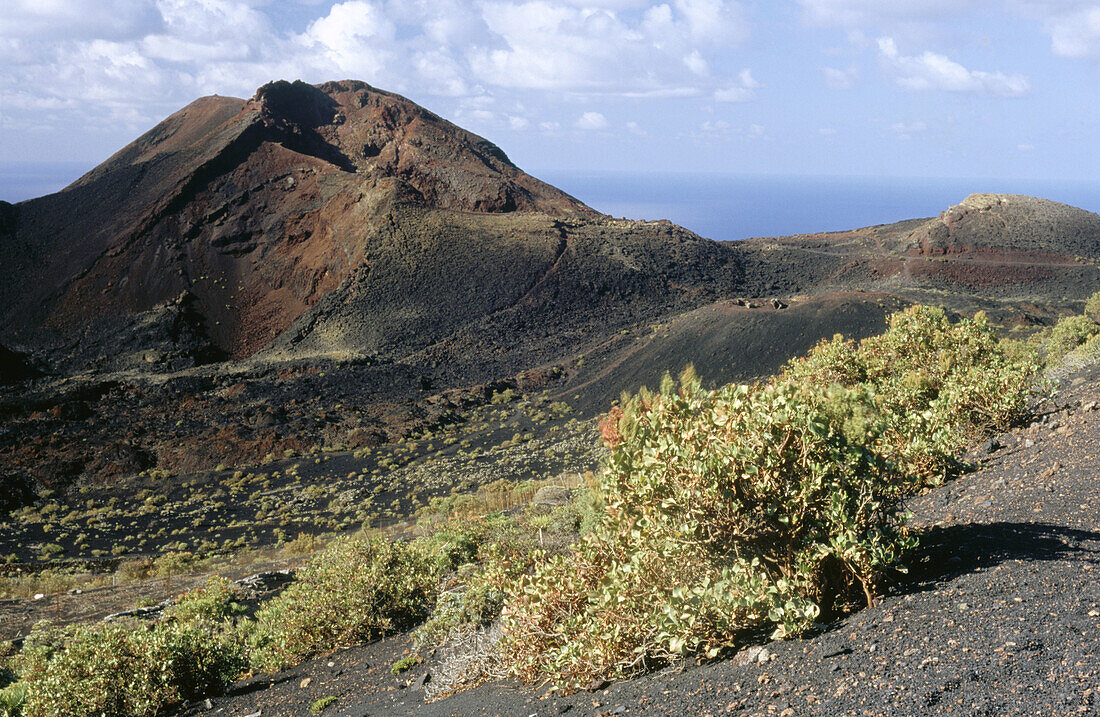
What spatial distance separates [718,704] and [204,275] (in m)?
45.6

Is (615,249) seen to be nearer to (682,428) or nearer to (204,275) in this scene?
(204,275)

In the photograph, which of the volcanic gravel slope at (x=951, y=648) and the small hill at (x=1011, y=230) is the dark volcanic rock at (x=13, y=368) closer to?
the volcanic gravel slope at (x=951, y=648)

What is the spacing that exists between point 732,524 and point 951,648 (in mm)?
1299

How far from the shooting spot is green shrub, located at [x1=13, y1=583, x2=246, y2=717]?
Answer: 749 cm

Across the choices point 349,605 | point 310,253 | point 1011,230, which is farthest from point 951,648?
point 1011,230

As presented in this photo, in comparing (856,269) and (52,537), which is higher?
(856,269)

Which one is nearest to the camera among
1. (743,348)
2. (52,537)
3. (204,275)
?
(52,537)

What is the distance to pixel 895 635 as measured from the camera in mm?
4277

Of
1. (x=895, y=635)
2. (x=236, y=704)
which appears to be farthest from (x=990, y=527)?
(x=236, y=704)

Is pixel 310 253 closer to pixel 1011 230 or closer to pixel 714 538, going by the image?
pixel 1011 230

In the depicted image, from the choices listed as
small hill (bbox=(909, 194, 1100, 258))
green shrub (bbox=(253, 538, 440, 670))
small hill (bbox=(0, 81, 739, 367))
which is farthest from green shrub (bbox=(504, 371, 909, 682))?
small hill (bbox=(909, 194, 1100, 258))

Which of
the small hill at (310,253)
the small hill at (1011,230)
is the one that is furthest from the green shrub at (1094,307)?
the small hill at (310,253)

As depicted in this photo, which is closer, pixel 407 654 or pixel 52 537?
pixel 407 654

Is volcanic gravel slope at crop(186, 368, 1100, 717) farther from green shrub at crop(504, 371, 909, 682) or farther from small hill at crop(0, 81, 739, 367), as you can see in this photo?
small hill at crop(0, 81, 739, 367)
